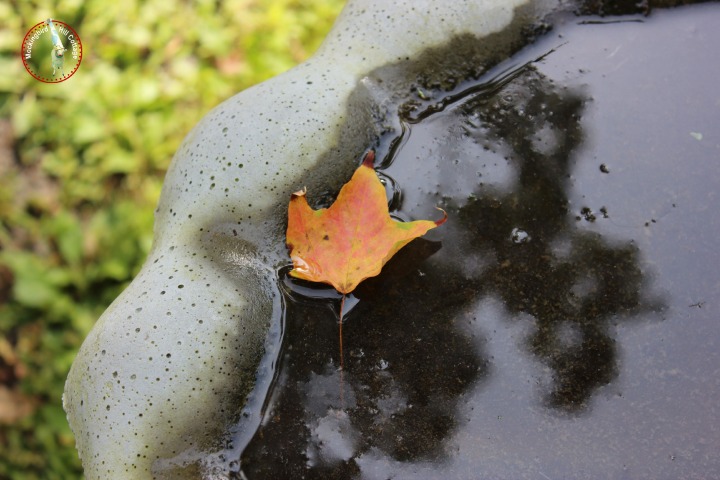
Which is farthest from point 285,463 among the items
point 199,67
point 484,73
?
point 199,67

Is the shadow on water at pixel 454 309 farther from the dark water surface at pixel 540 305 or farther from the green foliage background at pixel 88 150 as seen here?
the green foliage background at pixel 88 150

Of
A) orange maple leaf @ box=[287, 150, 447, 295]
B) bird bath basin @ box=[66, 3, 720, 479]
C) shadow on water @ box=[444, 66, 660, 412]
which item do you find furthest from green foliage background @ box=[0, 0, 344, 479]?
shadow on water @ box=[444, 66, 660, 412]

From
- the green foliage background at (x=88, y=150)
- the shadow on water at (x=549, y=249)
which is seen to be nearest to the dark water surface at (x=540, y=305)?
the shadow on water at (x=549, y=249)

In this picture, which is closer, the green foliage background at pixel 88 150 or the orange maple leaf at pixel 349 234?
the orange maple leaf at pixel 349 234

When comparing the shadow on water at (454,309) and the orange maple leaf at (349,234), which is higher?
the orange maple leaf at (349,234)

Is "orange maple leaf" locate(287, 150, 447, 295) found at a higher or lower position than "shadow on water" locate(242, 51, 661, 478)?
higher

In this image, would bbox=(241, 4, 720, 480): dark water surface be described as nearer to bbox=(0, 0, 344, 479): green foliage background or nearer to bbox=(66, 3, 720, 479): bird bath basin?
bbox=(66, 3, 720, 479): bird bath basin

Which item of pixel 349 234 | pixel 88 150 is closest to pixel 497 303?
pixel 349 234

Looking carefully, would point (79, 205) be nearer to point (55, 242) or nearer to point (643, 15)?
point (55, 242)
